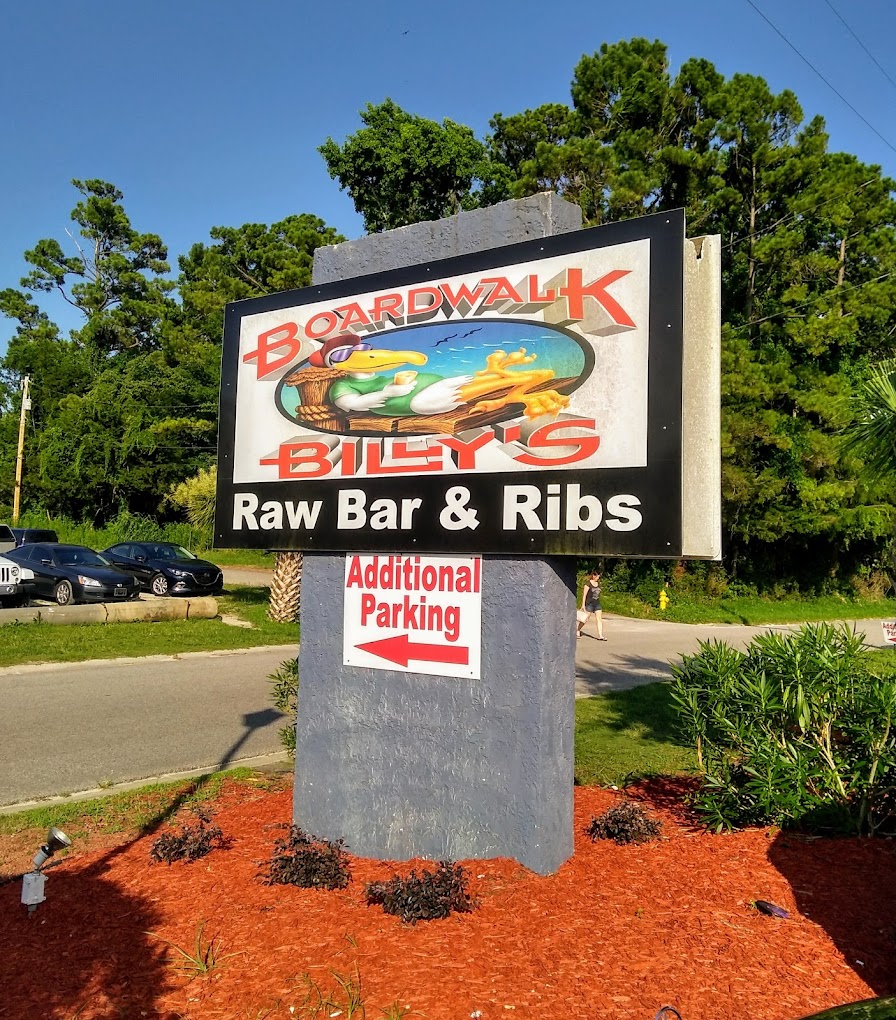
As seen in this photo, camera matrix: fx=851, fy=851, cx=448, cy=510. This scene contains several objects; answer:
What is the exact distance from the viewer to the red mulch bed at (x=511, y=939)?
10.2 ft

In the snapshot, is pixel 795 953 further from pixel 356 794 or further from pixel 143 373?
pixel 143 373

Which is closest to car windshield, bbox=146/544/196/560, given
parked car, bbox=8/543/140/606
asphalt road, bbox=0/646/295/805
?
parked car, bbox=8/543/140/606

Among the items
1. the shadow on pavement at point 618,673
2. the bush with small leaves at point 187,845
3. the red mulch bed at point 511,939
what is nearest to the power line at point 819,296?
the shadow on pavement at point 618,673

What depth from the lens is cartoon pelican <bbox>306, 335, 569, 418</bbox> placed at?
→ 4.66 metres

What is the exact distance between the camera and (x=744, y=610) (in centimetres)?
2588

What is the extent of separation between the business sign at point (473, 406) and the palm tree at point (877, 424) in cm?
354

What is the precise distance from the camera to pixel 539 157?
24.7m

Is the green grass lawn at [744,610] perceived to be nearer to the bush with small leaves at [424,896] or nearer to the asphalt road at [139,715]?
the asphalt road at [139,715]

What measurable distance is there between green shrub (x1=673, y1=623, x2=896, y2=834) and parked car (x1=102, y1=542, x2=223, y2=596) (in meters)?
20.0

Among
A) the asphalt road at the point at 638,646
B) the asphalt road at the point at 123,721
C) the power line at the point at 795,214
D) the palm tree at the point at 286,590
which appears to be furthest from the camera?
the power line at the point at 795,214

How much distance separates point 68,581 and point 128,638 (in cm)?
463

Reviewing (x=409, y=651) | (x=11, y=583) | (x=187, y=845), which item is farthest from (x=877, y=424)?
(x=11, y=583)

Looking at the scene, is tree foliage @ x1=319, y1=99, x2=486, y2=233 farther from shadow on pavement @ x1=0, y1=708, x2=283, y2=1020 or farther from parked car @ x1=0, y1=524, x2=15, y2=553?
shadow on pavement @ x1=0, y1=708, x2=283, y2=1020

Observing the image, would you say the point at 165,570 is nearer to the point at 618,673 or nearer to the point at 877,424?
the point at 618,673
